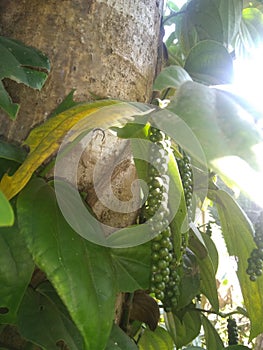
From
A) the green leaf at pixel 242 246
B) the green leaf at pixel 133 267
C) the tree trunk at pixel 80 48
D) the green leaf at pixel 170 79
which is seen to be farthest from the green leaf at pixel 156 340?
the green leaf at pixel 170 79

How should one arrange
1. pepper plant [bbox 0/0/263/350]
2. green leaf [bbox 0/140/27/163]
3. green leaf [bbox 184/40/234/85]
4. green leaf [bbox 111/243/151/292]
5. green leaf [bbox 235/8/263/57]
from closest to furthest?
pepper plant [bbox 0/0/263/350] → green leaf [bbox 0/140/27/163] → green leaf [bbox 111/243/151/292] → green leaf [bbox 184/40/234/85] → green leaf [bbox 235/8/263/57]

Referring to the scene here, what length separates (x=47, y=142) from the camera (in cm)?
47

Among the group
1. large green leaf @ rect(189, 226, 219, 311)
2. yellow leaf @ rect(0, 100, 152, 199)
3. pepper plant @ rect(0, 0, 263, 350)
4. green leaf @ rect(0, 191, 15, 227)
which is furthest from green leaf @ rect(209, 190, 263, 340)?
green leaf @ rect(0, 191, 15, 227)

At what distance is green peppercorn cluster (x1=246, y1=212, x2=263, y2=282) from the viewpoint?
2.28ft

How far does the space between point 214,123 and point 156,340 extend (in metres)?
0.73

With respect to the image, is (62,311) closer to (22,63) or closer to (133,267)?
(133,267)

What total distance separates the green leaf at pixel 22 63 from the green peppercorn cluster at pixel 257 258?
344mm

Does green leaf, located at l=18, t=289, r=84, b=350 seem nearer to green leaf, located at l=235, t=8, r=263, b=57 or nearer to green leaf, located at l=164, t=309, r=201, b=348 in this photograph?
green leaf, located at l=164, t=309, r=201, b=348

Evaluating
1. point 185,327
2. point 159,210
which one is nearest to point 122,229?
point 159,210

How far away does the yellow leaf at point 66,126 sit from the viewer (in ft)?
1.41

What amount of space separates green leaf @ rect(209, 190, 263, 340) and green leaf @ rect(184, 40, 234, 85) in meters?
0.17

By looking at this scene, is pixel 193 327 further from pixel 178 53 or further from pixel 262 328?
pixel 178 53

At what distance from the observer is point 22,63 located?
63 cm

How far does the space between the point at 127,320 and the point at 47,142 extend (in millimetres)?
343
